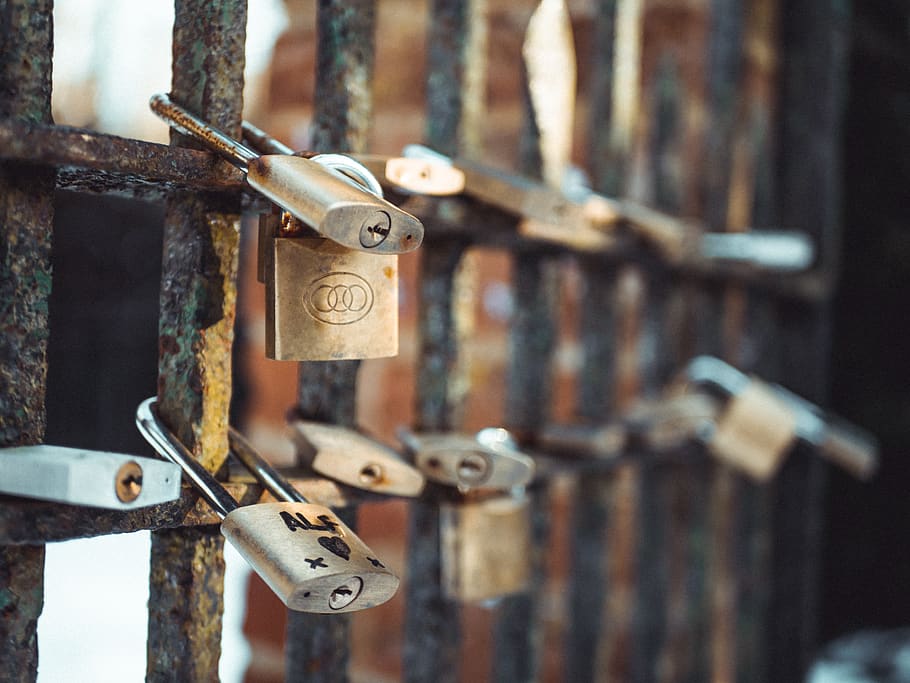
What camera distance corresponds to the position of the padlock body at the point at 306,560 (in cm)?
36

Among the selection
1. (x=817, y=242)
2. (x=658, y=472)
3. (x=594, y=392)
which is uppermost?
(x=817, y=242)

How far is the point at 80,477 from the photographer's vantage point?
342 mm

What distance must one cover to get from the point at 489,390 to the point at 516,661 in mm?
526

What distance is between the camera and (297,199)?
0.36 metres

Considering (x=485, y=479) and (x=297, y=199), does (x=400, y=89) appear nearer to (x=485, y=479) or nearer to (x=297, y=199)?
(x=485, y=479)

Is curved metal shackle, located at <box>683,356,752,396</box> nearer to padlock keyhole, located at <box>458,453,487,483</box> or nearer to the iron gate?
the iron gate

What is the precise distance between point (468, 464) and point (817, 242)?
85cm

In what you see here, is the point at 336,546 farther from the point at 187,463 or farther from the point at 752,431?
the point at 752,431

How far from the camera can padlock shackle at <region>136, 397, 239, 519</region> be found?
1.35ft

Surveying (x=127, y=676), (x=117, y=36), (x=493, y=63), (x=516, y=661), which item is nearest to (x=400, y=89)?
(x=493, y=63)

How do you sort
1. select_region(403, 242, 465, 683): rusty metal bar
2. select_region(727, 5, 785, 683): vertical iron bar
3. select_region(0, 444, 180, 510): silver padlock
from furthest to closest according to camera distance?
select_region(727, 5, 785, 683): vertical iron bar < select_region(403, 242, 465, 683): rusty metal bar < select_region(0, 444, 180, 510): silver padlock

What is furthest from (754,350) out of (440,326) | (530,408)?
(440,326)

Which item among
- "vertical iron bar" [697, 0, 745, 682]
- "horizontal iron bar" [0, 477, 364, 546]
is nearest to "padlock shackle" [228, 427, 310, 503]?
"horizontal iron bar" [0, 477, 364, 546]

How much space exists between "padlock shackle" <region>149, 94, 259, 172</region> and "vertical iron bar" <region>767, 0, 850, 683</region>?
983mm
